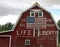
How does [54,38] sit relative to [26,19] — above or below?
below

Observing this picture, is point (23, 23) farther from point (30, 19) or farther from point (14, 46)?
point (14, 46)

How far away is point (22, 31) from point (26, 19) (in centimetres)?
179

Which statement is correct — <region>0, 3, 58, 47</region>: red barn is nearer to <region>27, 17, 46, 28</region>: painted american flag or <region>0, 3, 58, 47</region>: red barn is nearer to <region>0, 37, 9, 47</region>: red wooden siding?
<region>27, 17, 46, 28</region>: painted american flag

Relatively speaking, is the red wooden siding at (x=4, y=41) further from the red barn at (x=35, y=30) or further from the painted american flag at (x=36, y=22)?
the painted american flag at (x=36, y=22)

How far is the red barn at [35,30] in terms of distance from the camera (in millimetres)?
36500

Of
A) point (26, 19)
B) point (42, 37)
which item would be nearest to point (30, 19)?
point (26, 19)

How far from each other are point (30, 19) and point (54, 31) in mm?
3765

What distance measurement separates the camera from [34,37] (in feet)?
120

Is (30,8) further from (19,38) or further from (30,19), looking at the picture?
(19,38)

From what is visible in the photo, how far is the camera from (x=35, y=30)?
3681 centimetres

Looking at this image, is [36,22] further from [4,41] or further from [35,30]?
[4,41]

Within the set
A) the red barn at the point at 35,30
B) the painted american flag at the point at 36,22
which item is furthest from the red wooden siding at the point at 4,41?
the painted american flag at the point at 36,22

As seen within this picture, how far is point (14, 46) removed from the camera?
36.8 meters

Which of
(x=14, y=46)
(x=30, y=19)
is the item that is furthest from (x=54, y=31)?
(x=14, y=46)
